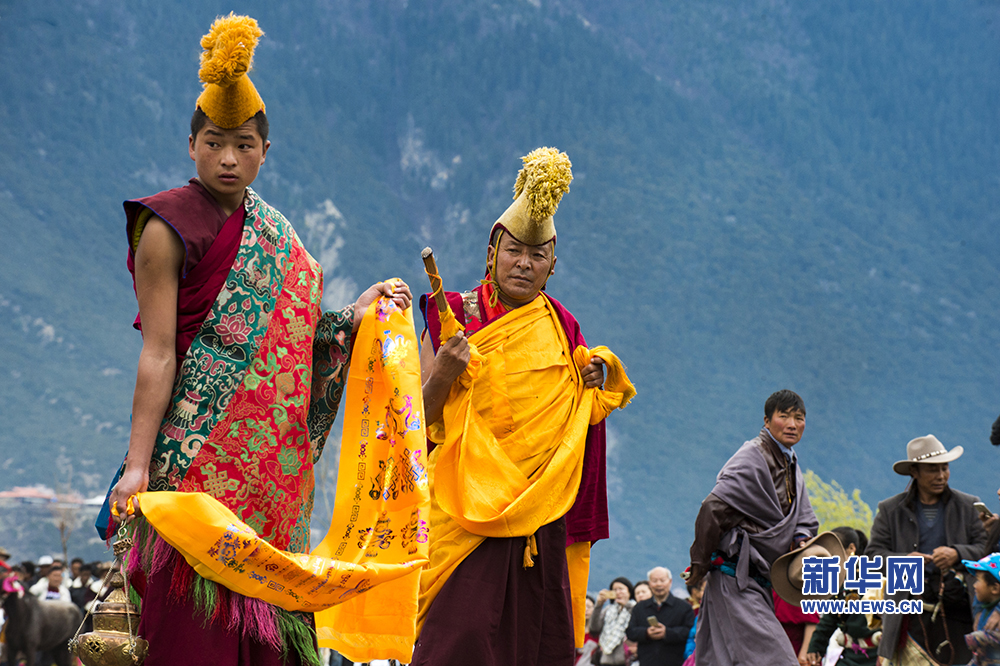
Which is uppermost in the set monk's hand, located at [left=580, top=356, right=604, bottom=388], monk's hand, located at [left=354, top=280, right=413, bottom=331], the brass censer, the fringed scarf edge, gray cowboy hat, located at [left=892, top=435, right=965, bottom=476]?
gray cowboy hat, located at [left=892, top=435, right=965, bottom=476]

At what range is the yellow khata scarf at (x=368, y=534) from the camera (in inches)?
111

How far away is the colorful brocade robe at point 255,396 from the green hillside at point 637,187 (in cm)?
4805

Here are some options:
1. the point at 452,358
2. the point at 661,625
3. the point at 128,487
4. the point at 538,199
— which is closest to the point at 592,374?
the point at 452,358

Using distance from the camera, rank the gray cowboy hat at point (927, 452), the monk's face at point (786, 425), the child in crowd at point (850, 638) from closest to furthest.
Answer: the monk's face at point (786, 425)
the gray cowboy hat at point (927, 452)
the child in crowd at point (850, 638)

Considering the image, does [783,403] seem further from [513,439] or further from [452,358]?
[452,358]

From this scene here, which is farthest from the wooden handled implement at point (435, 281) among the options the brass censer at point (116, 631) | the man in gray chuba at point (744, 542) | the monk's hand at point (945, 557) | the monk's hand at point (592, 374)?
the monk's hand at point (945, 557)

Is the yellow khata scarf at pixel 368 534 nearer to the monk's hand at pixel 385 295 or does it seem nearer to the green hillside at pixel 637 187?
the monk's hand at pixel 385 295

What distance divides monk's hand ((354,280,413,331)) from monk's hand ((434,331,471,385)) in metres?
0.76

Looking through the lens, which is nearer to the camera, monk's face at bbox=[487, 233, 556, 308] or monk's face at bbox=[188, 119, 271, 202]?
monk's face at bbox=[188, 119, 271, 202]

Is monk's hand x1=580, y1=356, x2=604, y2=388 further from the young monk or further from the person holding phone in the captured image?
the person holding phone

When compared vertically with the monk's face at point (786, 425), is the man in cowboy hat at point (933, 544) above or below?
below

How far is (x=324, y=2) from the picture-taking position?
65625mm

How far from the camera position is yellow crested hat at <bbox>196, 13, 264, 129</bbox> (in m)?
2.96

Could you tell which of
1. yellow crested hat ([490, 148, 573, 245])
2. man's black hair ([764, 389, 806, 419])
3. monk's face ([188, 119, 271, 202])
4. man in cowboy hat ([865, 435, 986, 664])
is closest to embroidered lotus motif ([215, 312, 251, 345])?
monk's face ([188, 119, 271, 202])
